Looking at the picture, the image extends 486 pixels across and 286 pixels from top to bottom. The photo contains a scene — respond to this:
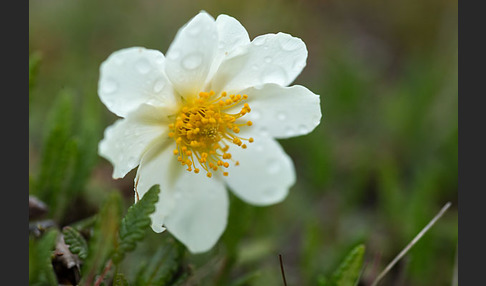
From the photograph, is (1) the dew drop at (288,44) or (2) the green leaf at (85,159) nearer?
(1) the dew drop at (288,44)

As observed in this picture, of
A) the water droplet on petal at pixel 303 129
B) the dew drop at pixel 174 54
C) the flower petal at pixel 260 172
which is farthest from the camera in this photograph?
the flower petal at pixel 260 172

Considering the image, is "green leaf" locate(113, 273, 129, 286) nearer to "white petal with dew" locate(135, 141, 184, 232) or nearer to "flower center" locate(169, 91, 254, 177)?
"white petal with dew" locate(135, 141, 184, 232)

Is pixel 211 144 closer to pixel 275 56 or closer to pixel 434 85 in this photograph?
pixel 275 56

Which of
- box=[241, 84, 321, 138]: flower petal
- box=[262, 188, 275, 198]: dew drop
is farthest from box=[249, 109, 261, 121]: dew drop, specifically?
box=[262, 188, 275, 198]: dew drop

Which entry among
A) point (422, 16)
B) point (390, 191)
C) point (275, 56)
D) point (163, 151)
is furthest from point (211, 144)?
point (422, 16)

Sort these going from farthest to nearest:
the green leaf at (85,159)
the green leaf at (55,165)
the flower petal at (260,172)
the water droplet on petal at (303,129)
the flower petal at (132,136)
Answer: the green leaf at (85,159) < the green leaf at (55,165) < the flower petal at (260,172) < the water droplet on petal at (303,129) < the flower petal at (132,136)

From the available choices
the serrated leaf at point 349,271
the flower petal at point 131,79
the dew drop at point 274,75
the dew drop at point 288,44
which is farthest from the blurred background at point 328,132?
the dew drop at point 288,44

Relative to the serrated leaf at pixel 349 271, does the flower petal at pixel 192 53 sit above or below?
above

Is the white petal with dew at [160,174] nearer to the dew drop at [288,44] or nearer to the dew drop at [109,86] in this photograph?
the dew drop at [109,86]
